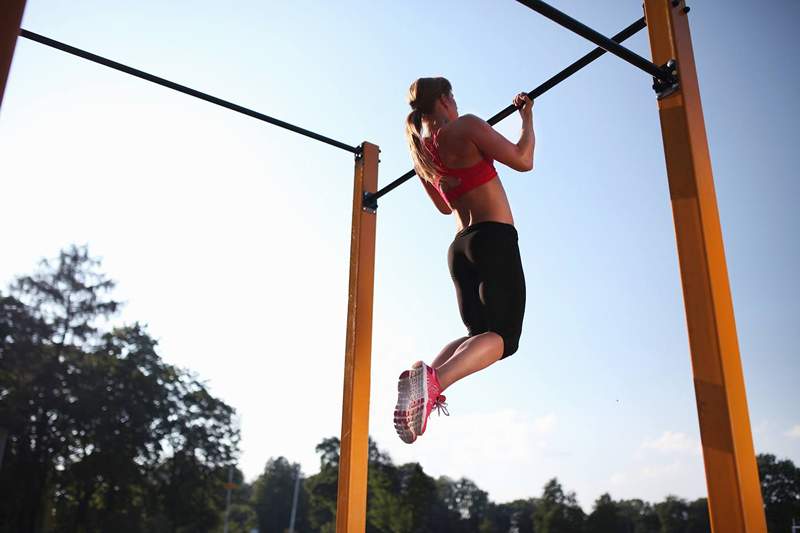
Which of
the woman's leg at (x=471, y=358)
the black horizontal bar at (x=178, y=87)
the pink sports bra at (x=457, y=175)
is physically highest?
the black horizontal bar at (x=178, y=87)

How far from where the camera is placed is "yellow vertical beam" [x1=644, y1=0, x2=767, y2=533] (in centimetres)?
162

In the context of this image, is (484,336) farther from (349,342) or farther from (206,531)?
(206,531)

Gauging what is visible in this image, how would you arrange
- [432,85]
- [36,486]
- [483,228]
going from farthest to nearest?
[36,486]
[432,85]
[483,228]

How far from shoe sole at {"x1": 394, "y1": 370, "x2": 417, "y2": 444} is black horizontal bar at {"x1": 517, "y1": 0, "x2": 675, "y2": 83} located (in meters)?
1.26

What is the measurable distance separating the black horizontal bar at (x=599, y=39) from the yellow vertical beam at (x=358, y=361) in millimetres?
1545

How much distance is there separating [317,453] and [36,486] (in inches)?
1096

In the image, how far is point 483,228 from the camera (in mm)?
2283

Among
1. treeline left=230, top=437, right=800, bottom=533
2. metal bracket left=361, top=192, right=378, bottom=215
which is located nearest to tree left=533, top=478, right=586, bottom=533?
treeline left=230, top=437, right=800, bottom=533

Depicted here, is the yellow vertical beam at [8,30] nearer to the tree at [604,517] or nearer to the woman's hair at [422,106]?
the woman's hair at [422,106]

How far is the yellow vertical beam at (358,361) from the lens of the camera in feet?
9.11

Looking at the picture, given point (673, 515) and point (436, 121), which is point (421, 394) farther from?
point (673, 515)

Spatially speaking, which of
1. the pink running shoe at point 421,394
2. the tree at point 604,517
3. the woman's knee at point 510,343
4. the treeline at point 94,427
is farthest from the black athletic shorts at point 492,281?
the tree at point 604,517

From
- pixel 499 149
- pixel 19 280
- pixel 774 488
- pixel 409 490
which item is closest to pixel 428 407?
pixel 499 149

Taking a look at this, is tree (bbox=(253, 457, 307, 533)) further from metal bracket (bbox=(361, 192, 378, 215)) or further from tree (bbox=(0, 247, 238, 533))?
metal bracket (bbox=(361, 192, 378, 215))
